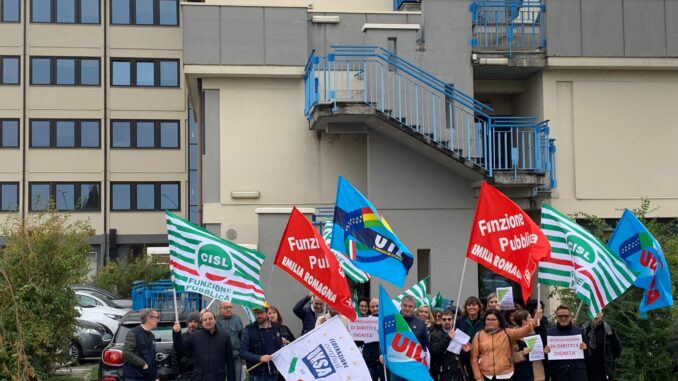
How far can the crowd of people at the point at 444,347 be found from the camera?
11203 millimetres

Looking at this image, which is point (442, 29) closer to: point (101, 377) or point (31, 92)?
point (101, 377)

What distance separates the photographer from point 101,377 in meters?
13.0

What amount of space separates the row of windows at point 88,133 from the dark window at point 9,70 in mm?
2012

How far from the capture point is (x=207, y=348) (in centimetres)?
1114

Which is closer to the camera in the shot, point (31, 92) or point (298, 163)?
point (298, 163)

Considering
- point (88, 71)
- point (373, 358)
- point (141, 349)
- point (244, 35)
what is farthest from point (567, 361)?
point (88, 71)

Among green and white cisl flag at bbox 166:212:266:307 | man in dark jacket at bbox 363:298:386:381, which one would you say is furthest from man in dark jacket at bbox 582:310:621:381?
green and white cisl flag at bbox 166:212:266:307

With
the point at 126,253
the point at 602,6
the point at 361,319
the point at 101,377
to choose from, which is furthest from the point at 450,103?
the point at 126,253

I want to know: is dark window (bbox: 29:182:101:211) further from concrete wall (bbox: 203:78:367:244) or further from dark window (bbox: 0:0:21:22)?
concrete wall (bbox: 203:78:367:244)

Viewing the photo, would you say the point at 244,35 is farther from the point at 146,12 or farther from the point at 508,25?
the point at 146,12

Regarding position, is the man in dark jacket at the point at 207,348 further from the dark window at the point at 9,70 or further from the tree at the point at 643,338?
the dark window at the point at 9,70

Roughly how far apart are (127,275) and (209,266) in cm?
2433

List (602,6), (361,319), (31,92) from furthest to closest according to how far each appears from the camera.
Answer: (31,92) < (602,6) < (361,319)

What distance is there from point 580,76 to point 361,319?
403 inches
